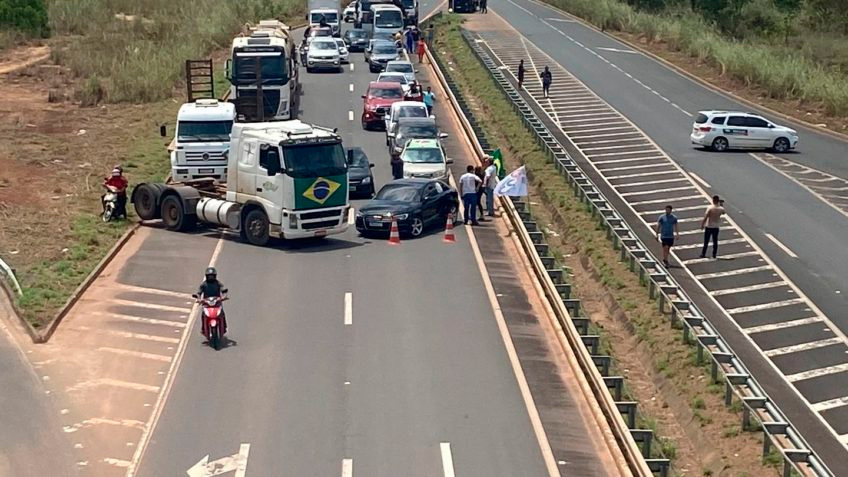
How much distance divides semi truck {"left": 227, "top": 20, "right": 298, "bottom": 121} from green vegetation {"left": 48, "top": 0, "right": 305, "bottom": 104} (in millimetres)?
12720

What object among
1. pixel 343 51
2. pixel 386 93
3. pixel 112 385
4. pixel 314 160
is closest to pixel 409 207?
pixel 314 160

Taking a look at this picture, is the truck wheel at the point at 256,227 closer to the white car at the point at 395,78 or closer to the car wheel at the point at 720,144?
the car wheel at the point at 720,144

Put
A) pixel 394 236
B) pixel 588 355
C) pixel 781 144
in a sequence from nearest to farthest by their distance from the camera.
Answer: pixel 588 355
pixel 394 236
pixel 781 144

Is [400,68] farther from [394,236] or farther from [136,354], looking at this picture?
[136,354]

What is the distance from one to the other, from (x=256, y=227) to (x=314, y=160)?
2334mm

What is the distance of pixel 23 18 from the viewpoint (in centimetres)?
8100

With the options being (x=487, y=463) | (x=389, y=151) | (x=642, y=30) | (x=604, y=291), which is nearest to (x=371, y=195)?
(x=389, y=151)

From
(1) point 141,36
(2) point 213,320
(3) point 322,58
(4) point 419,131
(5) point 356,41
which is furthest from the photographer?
(1) point 141,36

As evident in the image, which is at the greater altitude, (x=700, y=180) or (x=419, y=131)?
(x=419, y=131)

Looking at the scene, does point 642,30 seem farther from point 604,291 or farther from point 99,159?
point 604,291

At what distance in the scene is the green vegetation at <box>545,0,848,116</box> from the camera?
61781mm

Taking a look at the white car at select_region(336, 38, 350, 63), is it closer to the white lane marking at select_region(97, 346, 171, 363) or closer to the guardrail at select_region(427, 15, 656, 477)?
the guardrail at select_region(427, 15, 656, 477)

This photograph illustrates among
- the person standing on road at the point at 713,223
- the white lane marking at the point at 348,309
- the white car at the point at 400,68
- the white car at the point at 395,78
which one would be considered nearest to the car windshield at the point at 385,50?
the white car at the point at 400,68

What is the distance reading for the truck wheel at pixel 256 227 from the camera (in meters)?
32.1
